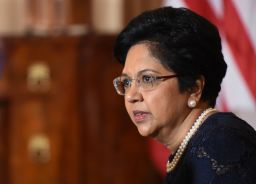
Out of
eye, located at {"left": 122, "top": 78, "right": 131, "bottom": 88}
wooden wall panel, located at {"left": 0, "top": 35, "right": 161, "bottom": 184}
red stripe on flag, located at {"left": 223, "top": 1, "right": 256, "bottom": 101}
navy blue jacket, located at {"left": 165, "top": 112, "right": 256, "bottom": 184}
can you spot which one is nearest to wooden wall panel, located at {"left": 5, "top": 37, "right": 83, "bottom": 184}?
wooden wall panel, located at {"left": 0, "top": 35, "right": 161, "bottom": 184}

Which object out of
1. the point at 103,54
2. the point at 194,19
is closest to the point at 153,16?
the point at 194,19

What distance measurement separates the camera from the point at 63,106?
3260mm

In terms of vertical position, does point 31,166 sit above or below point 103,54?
below

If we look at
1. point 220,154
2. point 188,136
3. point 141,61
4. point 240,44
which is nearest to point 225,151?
point 220,154

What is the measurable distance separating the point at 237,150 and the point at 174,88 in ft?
0.70

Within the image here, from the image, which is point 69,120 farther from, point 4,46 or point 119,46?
point 119,46

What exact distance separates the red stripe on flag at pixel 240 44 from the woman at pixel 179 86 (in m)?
0.56

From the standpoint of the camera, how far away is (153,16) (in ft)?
4.54

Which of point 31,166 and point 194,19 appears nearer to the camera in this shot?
point 194,19

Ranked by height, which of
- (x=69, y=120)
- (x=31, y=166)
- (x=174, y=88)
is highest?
(x=174, y=88)

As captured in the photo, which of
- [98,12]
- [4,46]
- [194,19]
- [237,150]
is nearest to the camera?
[237,150]

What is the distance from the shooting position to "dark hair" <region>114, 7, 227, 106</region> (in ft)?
4.40

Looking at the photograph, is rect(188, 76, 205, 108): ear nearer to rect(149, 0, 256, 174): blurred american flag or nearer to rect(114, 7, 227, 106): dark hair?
rect(114, 7, 227, 106): dark hair

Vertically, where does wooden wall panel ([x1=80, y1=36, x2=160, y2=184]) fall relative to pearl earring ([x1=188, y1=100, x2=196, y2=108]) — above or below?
below
